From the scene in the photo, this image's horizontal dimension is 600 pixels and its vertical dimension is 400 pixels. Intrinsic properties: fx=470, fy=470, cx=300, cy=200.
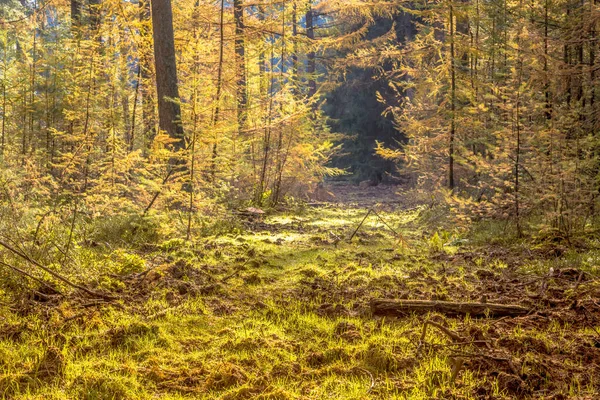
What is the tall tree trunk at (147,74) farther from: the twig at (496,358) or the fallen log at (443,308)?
the twig at (496,358)

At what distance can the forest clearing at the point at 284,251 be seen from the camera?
3254mm

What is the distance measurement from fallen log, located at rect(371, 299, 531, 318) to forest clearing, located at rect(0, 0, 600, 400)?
0.02 m

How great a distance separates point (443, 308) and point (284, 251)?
3.71m

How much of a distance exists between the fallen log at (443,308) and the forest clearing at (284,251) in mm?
20

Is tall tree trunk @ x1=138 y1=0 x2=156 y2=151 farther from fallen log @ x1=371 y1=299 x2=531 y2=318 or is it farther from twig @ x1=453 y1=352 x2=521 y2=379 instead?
twig @ x1=453 y1=352 x2=521 y2=379

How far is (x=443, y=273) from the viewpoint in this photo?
5.98 meters

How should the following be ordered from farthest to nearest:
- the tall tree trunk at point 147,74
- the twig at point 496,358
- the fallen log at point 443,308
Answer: the tall tree trunk at point 147,74 → the fallen log at point 443,308 → the twig at point 496,358

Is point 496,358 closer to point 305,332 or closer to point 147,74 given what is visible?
point 305,332

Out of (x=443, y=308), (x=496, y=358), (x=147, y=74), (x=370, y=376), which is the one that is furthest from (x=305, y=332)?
(x=147, y=74)

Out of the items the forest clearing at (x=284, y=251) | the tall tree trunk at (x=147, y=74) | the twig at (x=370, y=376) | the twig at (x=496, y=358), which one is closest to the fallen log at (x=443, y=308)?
the forest clearing at (x=284, y=251)

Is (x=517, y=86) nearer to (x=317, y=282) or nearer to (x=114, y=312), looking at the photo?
(x=317, y=282)

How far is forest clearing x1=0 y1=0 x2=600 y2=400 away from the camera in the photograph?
10.7 feet

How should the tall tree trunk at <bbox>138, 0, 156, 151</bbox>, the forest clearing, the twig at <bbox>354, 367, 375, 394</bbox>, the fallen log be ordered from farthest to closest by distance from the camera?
1. the tall tree trunk at <bbox>138, 0, 156, 151</bbox>
2. the fallen log
3. the forest clearing
4. the twig at <bbox>354, 367, 375, 394</bbox>

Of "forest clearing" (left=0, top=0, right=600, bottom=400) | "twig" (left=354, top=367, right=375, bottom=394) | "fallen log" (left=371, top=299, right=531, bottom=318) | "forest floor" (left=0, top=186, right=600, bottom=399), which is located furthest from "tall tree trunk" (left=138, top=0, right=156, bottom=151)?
"twig" (left=354, top=367, right=375, bottom=394)
